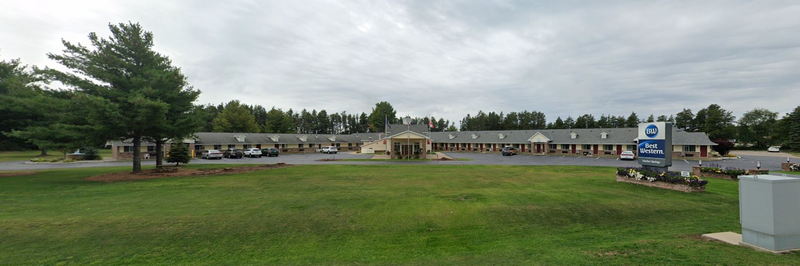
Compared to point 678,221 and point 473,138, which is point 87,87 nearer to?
point 678,221

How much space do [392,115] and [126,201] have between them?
3857 inches

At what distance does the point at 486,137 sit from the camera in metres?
70.7

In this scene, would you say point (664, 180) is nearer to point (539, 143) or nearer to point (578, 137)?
point (578, 137)

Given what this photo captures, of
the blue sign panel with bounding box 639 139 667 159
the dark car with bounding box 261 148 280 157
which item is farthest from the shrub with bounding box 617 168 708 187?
the dark car with bounding box 261 148 280 157

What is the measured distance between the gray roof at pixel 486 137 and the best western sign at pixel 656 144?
117ft

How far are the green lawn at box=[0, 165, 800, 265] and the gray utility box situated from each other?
1.86 ft

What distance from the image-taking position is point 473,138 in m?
73.2

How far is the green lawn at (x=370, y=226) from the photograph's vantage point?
6.69 m

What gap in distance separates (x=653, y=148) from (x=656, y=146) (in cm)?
24

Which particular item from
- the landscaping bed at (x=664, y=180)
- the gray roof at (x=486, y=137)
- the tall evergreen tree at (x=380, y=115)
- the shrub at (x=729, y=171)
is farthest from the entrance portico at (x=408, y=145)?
the tall evergreen tree at (x=380, y=115)

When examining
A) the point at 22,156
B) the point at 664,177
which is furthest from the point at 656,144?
the point at 22,156

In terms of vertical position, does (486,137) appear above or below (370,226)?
above

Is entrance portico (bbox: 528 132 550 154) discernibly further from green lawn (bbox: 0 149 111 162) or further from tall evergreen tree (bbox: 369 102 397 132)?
green lawn (bbox: 0 149 111 162)

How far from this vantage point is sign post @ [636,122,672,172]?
1794 cm
